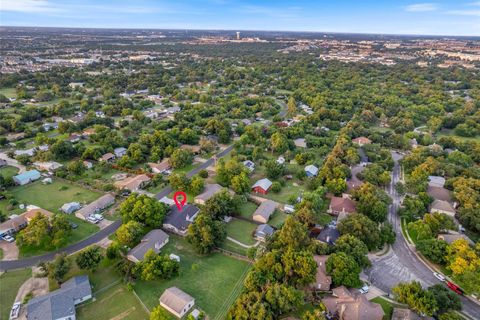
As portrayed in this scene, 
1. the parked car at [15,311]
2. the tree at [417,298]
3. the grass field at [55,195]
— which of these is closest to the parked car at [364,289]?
the tree at [417,298]

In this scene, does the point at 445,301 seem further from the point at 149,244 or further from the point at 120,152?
the point at 120,152

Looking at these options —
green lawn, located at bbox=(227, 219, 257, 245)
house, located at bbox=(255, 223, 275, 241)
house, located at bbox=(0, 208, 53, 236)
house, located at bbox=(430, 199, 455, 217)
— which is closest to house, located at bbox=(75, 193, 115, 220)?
house, located at bbox=(0, 208, 53, 236)

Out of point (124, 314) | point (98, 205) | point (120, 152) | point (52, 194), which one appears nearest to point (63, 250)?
point (98, 205)

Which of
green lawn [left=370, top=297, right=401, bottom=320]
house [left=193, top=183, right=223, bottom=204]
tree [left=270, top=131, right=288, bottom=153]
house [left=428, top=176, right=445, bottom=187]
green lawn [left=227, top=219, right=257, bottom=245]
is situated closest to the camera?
green lawn [left=370, top=297, right=401, bottom=320]

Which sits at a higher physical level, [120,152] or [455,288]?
[120,152]

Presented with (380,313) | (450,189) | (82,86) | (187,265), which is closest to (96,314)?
(187,265)

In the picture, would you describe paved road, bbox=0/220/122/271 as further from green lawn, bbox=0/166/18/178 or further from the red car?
the red car
